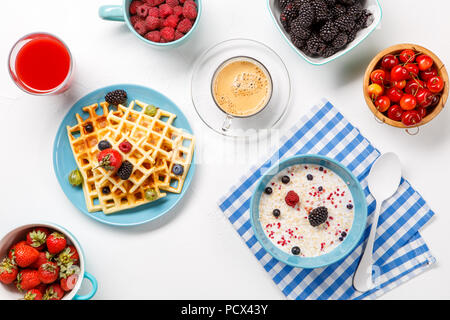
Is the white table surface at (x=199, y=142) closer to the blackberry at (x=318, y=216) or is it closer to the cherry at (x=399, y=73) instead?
the cherry at (x=399, y=73)

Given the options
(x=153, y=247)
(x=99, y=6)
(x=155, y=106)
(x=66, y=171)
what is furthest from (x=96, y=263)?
(x=99, y=6)

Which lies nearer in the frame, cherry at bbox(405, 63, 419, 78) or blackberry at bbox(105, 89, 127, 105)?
cherry at bbox(405, 63, 419, 78)

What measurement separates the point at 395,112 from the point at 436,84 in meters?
0.18

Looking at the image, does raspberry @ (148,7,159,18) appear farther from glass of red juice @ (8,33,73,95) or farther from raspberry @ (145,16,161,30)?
glass of red juice @ (8,33,73,95)

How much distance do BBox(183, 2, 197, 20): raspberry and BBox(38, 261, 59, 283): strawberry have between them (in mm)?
1145

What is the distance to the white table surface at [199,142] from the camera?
168 cm

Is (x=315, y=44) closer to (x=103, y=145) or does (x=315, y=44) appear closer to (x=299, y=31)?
(x=299, y=31)

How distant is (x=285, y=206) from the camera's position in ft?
5.37

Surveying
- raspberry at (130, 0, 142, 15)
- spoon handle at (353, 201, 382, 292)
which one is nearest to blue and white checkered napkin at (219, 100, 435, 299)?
spoon handle at (353, 201, 382, 292)

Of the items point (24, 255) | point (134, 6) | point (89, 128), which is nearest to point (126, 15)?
point (134, 6)

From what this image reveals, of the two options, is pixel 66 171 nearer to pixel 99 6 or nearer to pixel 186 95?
pixel 186 95

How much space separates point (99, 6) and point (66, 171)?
2.50 ft

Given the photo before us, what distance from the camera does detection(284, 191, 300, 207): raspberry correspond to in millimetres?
1568

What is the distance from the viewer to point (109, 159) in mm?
1466
